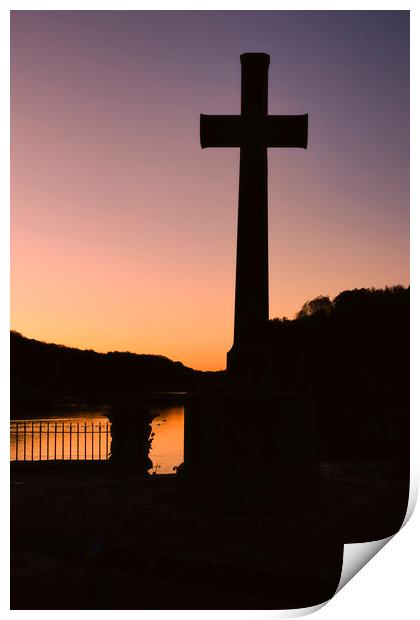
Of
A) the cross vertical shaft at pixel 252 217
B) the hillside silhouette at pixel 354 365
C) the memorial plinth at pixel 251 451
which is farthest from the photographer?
the hillside silhouette at pixel 354 365

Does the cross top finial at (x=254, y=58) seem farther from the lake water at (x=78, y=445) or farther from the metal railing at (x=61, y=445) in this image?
the metal railing at (x=61, y=445)

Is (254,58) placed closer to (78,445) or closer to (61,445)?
(78,445)

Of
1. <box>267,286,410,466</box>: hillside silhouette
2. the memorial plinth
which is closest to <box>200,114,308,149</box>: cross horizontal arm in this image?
<box>267,286,410,466</box>: hillside silhouette

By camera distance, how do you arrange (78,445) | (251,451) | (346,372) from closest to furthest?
(251,451) → (78,445) → (346,372)

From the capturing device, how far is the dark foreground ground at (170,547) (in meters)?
6.83

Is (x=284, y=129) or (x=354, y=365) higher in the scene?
(x=284, y=129)

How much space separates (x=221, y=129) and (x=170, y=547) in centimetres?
550

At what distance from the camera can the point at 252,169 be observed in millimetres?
10859

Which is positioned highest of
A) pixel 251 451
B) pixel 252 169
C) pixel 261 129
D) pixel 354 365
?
pixel 261 129

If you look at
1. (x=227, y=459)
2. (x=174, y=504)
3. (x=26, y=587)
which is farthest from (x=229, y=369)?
(x=26, y=587)

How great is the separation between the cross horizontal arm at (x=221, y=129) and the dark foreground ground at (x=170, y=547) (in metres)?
4.75

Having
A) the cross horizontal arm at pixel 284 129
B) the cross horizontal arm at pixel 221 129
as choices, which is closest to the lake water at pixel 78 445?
the cross horizontal arm at pixel 221 129

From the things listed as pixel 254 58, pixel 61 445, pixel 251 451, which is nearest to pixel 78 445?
pixel 251 451

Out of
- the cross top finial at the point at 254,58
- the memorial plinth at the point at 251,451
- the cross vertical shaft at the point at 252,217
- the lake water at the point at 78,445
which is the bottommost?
the lake water at the point at 78,445
